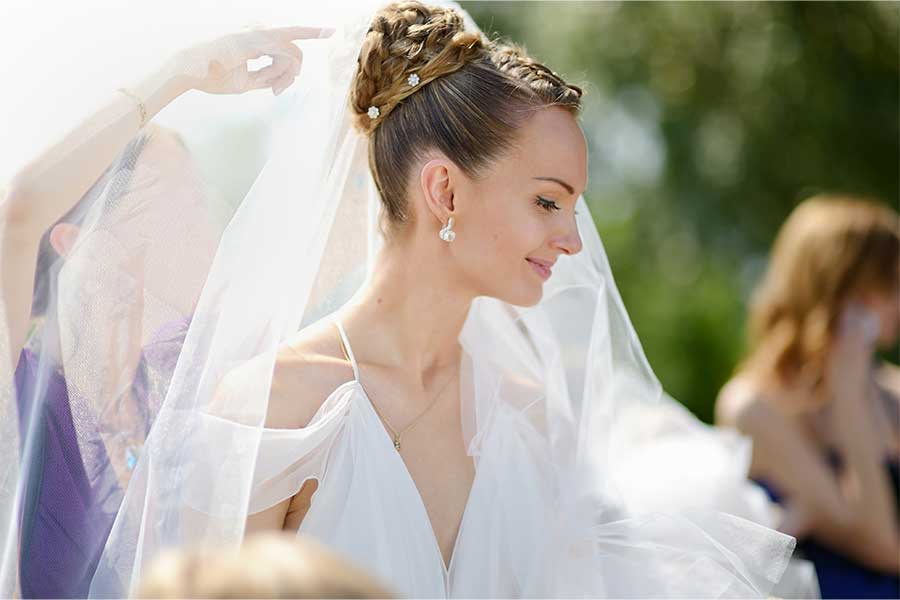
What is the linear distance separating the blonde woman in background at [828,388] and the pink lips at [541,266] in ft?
6.34

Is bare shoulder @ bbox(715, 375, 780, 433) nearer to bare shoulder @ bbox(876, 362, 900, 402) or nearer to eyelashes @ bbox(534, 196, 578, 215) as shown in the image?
bare shoulder @ bbox(876, 362, 900, 402)

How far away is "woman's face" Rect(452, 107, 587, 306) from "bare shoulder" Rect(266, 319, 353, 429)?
0.96 feet

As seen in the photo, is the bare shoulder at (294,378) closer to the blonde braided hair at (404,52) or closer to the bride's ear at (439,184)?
the bride's ear at (439,184)

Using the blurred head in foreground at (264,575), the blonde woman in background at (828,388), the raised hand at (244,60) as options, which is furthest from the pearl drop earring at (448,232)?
the blonde woman in background at (828,388)

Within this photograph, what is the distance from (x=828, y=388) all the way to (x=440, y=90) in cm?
230

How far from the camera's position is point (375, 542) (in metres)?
1.91

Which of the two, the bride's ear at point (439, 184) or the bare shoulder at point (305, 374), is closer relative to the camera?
the bare shoulder at point (305, 374)

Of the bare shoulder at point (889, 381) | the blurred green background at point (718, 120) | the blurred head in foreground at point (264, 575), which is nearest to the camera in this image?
the blurred head in foreground at point (264, 575)

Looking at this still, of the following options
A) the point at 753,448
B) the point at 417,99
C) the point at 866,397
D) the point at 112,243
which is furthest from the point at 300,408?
the point at 866,397

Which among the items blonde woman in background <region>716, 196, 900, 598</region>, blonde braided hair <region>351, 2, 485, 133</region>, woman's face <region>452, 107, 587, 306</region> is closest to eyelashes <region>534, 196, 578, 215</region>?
woman's face <region>452, 107, 587, 306</region>

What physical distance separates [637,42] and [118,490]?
18.1 feet

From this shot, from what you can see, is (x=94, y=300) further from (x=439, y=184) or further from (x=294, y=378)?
(x=439, y=184)

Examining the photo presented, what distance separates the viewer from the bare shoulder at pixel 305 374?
1910mm

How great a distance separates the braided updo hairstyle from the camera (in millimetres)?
2043
